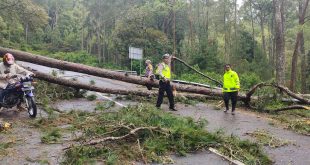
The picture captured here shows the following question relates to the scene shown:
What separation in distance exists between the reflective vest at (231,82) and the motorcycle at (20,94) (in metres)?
6.66

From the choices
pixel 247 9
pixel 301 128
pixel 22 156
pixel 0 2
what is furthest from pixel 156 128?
pixel 247 9

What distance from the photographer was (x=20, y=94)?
10.2m

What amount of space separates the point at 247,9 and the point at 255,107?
44153mm

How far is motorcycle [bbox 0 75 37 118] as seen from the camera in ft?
32.0

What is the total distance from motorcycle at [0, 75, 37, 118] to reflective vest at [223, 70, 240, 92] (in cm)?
666

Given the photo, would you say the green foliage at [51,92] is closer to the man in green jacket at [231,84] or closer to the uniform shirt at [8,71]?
the uniform shirt at [8,71]

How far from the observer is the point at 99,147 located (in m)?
6.82

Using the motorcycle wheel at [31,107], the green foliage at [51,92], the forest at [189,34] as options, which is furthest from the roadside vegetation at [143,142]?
the forest at [189,34]

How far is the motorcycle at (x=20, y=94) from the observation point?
9758 millimetres

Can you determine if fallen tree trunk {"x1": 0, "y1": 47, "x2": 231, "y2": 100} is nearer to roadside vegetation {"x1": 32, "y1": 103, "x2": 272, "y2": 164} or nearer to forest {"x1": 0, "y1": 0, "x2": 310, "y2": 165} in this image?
forest {"x1": 0, "y1": 0, "x2": 310, "y2": 165}

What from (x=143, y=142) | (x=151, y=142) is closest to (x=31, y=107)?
(x=143, y=142)

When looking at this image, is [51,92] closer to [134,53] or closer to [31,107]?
[31,107]

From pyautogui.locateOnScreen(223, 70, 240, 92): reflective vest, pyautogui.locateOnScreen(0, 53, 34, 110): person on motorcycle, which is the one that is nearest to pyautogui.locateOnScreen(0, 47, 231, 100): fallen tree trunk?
pyautogui.locateOnScreen(223, 70, 240, 92): reflective vest

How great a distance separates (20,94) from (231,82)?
7030mm
